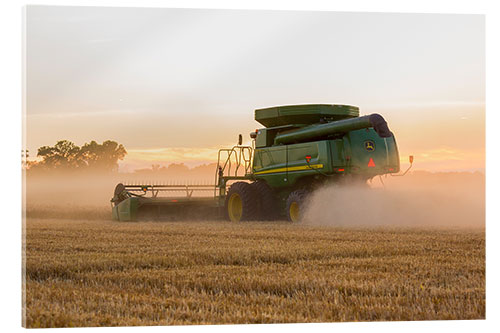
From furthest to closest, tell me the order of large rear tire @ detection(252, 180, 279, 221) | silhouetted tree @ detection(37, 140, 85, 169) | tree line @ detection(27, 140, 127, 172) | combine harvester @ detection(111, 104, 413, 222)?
large rear tire @ detection(252, 180, 279, 221) < combine harvester @ detection(111, 104, 413, 222) < tree line @ detection(27, 140, 127, 172) < silhouetted tree @ detection(37, 140, 85, 169)

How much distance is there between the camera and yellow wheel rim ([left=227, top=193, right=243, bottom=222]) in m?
19.3

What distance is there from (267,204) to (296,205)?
1.49 meters

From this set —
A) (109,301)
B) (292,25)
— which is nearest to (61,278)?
(109,301)

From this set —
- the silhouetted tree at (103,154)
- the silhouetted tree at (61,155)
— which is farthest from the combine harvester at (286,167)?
the silhouetted tree at (61,155)

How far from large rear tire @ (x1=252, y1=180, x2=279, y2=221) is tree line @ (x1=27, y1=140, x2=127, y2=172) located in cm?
407

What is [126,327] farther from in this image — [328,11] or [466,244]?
[466,244]

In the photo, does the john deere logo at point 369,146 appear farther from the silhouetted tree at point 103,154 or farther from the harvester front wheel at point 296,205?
the silhouetted tree at point 103,154

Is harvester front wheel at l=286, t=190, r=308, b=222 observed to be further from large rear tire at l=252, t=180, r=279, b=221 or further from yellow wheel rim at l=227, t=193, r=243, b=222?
yellow wheel rim at l=227, t=193, r=243, b=222

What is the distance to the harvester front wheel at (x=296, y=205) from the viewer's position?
55.0 feet

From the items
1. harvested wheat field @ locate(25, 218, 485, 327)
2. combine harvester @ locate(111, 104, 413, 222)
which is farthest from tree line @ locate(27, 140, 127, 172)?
combine harvester @ locate(111, 104, 413, 222)

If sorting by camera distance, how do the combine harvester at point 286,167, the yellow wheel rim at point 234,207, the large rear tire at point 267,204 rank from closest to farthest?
the combine harvester at point 286,167, the large rear tire at point 267,204, the yellow wheel rim at point 234,207

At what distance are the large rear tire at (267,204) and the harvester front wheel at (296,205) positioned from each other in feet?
3.67

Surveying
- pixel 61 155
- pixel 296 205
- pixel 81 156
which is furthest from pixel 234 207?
pixel 61 155

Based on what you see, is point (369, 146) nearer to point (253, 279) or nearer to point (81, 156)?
point (81, 156)
